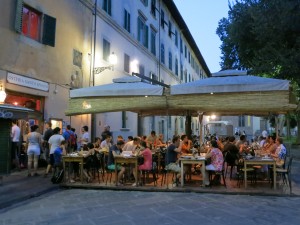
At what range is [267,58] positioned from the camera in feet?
61.0

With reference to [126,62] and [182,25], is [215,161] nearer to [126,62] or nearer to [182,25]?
[126,62]

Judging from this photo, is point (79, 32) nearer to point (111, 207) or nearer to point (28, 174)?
point (28, 174)

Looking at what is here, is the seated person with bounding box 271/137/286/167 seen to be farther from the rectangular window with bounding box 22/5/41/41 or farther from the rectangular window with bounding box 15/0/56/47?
the rectangular window with bounding box 22/5/41/41

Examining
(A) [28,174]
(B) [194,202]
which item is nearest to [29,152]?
(A) [28,174]

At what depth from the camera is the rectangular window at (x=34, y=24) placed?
1137 centimetres

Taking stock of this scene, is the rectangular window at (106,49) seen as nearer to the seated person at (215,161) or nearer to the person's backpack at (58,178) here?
the person's backpack at (58,178)

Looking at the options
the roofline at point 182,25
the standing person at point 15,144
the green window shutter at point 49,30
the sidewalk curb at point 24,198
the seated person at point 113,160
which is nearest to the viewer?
the sidewalk curb at point 24,198

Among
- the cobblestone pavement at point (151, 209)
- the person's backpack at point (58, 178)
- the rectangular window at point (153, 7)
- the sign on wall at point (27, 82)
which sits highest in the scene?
the rectangular window at point (153, 7)

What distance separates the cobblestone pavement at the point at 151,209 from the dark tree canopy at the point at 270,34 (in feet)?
37.5

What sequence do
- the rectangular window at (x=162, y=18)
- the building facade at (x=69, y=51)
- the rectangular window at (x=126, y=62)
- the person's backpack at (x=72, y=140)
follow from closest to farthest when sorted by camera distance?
the building facade at (x=69, y=51), the person's backpack at (x=72, y=140), the rectangular window at (x=126, y=62), the rectangular window at (x=162, y=18)

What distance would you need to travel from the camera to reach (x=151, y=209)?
22.6 feet

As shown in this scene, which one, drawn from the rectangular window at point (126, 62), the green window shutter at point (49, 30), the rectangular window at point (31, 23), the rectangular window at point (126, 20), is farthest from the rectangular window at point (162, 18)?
the rectangular window at point (31, 23)

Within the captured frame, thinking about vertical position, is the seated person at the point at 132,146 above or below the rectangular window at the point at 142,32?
below

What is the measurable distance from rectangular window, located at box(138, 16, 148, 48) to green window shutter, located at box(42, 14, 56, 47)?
1036 centimetres
